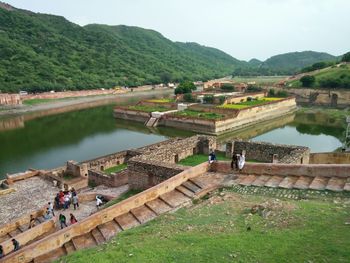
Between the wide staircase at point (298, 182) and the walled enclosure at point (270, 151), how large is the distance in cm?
420

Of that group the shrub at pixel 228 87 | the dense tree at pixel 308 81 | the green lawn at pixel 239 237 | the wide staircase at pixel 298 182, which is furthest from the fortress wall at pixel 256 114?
the green lawn at pixel 239 237

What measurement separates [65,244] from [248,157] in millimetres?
13088

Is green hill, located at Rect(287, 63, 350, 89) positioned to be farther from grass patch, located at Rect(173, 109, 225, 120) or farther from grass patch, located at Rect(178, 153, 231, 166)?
grass patch, located at Rect(178, 153, 231, 166)

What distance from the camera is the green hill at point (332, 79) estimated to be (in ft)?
217

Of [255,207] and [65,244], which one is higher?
[255,207]

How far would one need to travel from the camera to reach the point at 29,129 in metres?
46.9

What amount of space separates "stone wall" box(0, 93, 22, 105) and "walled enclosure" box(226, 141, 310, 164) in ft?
185

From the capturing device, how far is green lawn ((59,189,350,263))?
6.90 meters

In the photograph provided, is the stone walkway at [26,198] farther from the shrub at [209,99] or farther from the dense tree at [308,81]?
the dense tree at [308,81]

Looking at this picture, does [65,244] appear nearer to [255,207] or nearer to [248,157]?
[255,207]

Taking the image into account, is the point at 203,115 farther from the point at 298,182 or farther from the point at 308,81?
the point at 308,81

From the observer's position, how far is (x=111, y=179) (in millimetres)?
19156

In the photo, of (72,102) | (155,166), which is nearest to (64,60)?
(72,102)

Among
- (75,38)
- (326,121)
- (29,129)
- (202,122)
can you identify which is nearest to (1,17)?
(75,38)
